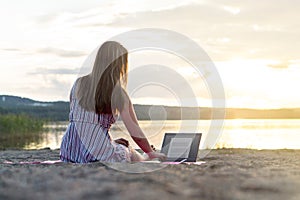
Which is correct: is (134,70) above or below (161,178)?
above

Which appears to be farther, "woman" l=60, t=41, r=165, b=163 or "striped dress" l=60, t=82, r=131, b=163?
"striped dress" l=60, t=82, r=131, b=163

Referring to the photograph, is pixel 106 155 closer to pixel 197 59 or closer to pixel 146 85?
pixel 146 85

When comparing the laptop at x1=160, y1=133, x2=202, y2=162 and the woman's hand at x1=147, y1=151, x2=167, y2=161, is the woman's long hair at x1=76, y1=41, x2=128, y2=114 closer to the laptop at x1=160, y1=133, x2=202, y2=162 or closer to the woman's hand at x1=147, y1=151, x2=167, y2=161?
the woman's hand at x1=147, y1=151, x2=167, y2=161

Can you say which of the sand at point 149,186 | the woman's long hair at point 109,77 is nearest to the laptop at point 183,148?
the woman's long hair at point 109,77

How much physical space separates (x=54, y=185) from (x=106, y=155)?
253 centimetres

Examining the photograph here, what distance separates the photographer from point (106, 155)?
208 inches

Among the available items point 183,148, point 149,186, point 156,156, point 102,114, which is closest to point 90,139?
point 102,114

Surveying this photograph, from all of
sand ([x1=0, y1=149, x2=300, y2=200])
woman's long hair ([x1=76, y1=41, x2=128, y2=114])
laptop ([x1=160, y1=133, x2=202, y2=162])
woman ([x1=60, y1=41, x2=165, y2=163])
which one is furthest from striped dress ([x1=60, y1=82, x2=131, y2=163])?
sand ([x1=0, y1=149, x2=300, y2=200])

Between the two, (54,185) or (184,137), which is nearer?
(54,185)

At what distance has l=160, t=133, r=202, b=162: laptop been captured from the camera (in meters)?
5.56

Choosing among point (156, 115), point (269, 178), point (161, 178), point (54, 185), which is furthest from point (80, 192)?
point (156, 115)

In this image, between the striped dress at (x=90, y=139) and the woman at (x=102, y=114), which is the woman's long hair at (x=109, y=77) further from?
the striped dress at (x=90, y=139)

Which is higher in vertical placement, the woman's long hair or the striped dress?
the woman's long hair

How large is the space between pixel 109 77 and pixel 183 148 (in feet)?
3.77
